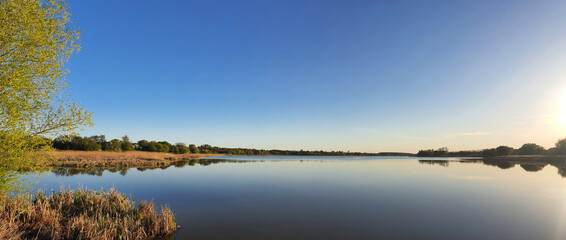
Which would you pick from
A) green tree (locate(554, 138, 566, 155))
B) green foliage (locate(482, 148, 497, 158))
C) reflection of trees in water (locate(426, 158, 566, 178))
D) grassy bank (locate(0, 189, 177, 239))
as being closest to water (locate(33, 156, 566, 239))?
grassy bank (locate(0, 189, 177, 239))

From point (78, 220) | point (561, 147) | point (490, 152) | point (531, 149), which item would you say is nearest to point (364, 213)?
point (78, 220)

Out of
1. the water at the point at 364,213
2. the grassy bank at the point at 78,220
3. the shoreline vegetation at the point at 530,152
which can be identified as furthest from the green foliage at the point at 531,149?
the grassy bank at the point at 78,220

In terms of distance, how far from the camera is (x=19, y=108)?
10773 mm

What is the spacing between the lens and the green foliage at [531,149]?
110m

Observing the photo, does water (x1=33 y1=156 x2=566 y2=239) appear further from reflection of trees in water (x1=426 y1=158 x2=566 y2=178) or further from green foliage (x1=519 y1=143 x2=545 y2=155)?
green foliage (x1=519 y1=143 x2=545 y2=155)

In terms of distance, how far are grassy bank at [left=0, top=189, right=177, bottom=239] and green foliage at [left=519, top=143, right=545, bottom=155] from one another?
159 m

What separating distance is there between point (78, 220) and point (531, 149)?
167 m

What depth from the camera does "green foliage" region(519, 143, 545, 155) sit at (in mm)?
110231

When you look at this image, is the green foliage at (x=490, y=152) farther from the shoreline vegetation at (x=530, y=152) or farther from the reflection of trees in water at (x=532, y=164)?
the reflection of trees in water at (x=532, y=164)

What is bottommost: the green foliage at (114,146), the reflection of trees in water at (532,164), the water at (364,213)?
the water at (364,213)

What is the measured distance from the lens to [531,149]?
114 meters

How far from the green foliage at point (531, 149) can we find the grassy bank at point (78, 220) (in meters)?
159

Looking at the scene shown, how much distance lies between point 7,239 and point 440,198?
26.1m

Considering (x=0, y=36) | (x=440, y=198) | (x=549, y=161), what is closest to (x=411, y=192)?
(x=440, y=198)
